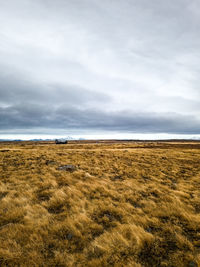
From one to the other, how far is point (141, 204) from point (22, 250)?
218 inches

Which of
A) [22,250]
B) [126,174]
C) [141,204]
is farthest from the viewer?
[126,174]

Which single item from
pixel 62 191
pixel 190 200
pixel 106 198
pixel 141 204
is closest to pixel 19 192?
pixel 62 191

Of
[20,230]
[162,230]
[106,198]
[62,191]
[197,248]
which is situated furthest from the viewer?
[62,191]

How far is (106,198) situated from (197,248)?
14.2ft

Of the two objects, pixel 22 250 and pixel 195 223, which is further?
pixel 195 223

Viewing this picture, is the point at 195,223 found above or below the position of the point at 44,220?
below

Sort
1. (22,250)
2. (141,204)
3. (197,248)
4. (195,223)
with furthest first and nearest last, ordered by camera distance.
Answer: (141,204), (195,223), (197,248), (22,250)

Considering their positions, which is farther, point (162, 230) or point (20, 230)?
point (162, 230)

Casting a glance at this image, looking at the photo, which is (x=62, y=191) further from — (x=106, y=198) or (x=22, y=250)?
(x=22, y=250)

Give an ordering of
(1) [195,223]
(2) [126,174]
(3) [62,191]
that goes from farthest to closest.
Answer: (2) [126,174] → (3) [62,191] → (1) [195,223]

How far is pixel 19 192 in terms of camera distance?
7863 mm

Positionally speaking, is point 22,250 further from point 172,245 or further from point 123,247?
point 172,245

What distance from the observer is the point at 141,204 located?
7141mm

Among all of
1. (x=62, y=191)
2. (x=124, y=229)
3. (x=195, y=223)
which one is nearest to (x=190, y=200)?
(x=195, y=223)
